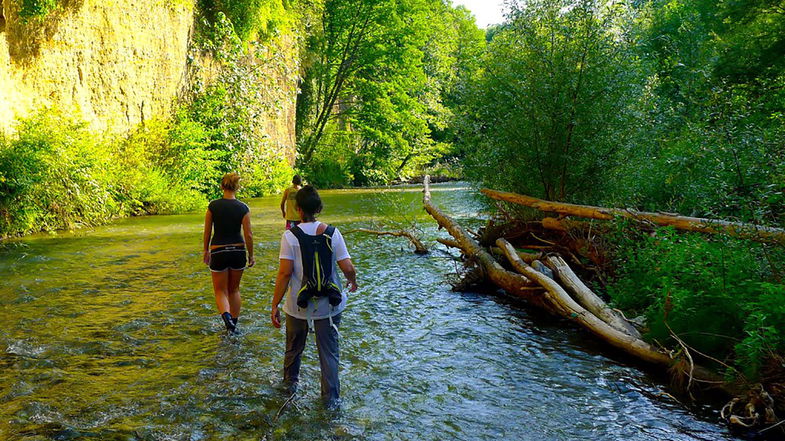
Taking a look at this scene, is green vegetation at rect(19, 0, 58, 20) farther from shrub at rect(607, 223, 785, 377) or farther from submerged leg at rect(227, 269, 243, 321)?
shrub at rect(607, 223, 785, 377)

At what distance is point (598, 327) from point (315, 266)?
12.4 ft

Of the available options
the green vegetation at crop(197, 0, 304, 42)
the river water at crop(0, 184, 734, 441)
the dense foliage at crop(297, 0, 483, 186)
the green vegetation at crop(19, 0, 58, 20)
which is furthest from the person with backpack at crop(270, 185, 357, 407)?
the dense foliage at crop(297, 0, 483, 186)

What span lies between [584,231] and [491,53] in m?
4.51

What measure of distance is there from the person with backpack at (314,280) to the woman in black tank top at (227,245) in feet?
7.42

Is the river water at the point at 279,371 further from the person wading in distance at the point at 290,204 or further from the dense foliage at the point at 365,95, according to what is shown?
the dense foliage at the point at 365,95

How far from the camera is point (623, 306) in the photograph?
7688 mm

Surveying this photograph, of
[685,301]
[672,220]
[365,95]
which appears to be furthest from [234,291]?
[365,95]

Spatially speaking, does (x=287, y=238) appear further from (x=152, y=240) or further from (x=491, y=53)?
(x=152, y=240)

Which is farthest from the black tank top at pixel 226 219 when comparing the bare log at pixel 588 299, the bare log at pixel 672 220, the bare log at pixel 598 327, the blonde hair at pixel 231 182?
the bare log at pixel 672 220

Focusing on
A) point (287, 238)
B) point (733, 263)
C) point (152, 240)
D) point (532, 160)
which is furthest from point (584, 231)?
point (152, 240)

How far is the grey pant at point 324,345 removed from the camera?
4.92 m

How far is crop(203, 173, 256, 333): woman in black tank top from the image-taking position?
277 inches

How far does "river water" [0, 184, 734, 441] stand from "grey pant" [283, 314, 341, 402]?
8.2 inches

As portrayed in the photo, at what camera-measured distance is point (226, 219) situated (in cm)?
701
